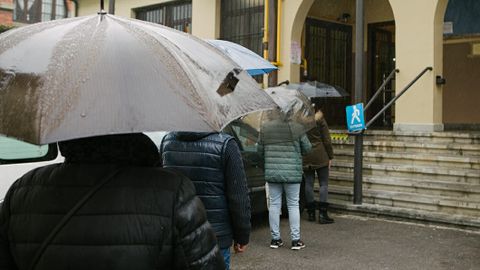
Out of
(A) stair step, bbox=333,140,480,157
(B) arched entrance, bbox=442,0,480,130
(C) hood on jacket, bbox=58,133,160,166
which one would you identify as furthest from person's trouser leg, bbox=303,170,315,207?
(C) hood on jacket, bbox=58,133,160,166

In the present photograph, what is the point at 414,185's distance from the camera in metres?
8.48

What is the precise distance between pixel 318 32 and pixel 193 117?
11.5 m

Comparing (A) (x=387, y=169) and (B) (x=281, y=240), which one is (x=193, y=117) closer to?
(B) (x=281, y=240)

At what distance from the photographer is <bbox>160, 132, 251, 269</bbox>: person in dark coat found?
342 centimetres

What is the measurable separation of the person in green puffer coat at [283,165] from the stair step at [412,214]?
2.18 metres

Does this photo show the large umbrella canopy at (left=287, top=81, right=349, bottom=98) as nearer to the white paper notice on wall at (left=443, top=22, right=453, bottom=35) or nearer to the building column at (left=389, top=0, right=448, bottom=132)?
the building column at (left=389, top=0, right=448, bottom=132)

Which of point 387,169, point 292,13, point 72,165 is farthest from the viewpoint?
point 292,13

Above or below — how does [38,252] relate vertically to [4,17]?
below

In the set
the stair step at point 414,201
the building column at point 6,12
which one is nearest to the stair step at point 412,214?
the stair step at point 414,201

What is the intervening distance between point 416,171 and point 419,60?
2.17 m

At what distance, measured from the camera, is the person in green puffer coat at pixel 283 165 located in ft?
20.8

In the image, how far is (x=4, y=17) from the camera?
25.0m

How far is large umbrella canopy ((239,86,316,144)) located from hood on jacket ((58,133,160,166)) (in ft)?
13.5

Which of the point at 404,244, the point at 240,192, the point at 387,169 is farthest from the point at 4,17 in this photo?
the point at 240,192
